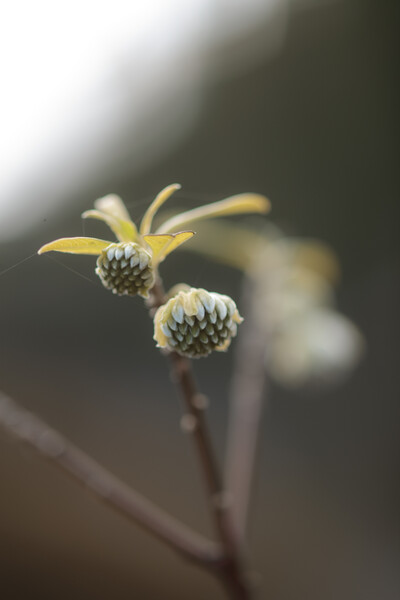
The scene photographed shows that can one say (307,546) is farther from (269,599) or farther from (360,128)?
(360,128)

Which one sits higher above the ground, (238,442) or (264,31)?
(264,31)

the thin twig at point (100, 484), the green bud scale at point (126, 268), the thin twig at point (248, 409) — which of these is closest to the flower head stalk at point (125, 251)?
the green bud scale at point (126, 268)

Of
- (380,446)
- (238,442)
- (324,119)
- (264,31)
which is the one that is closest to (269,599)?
(380,446)

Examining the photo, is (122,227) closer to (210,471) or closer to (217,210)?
(217,210)

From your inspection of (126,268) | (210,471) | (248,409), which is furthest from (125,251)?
(248,409)

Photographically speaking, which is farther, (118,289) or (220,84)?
(220,84)

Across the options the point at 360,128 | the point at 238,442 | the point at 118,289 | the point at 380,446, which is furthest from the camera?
the point at 360,128
